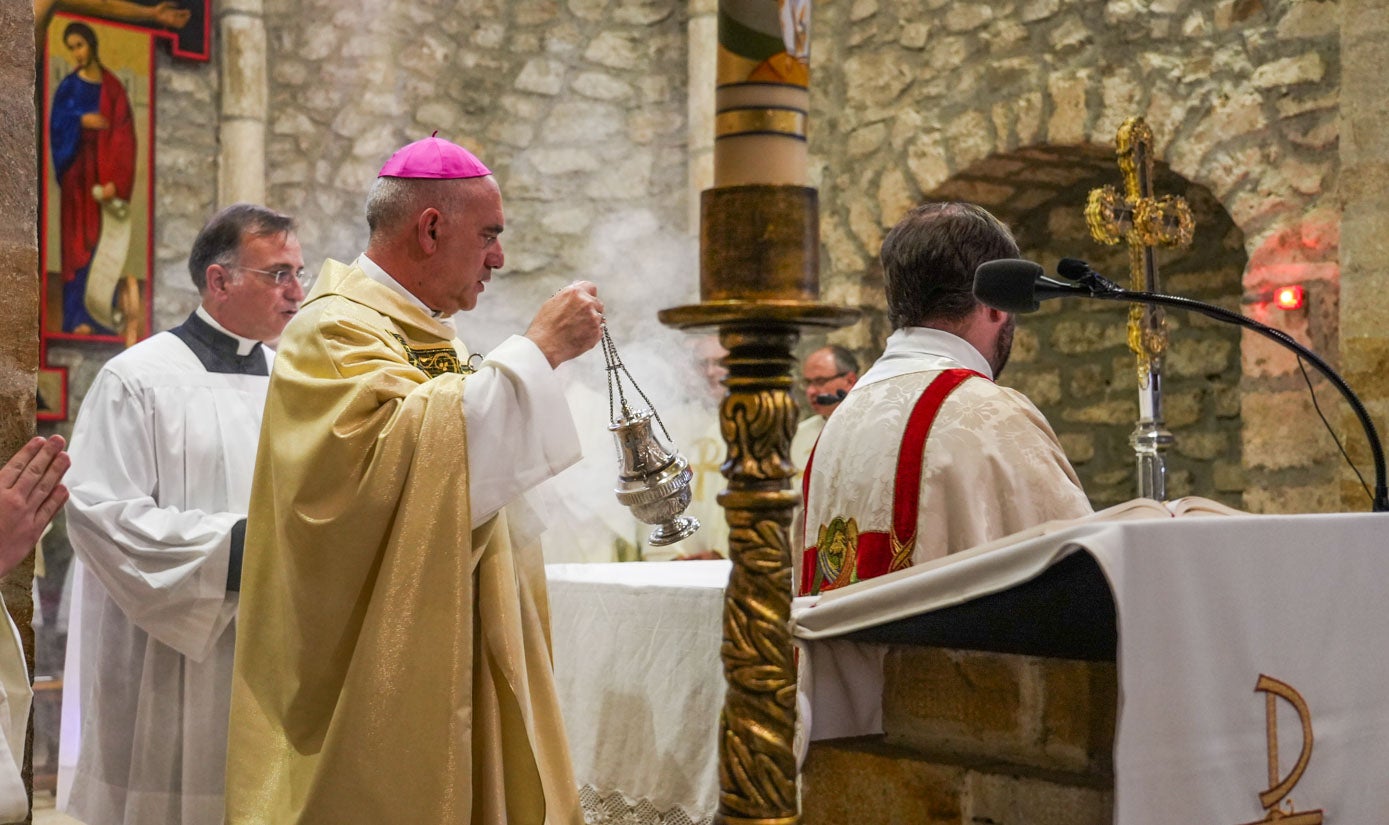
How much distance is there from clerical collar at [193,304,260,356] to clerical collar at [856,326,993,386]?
1.77 m

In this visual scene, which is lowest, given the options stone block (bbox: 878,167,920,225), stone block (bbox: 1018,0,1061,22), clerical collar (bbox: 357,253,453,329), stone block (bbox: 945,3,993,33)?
clerical collar (bbox: 357,253,453,329)

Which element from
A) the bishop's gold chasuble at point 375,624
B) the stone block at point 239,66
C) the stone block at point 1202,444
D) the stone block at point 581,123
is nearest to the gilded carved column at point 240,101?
the stone block at point 239,66

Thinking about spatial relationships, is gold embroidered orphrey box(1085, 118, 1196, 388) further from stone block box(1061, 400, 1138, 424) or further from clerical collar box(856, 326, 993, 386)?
stone block box(1061, 400, 1138, 424)

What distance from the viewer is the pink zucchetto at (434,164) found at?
9.36 ft

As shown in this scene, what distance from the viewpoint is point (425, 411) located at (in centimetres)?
243

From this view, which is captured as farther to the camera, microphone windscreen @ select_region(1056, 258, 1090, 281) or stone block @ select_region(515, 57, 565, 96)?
stone block @ select_region(515, 57, 565, 96)

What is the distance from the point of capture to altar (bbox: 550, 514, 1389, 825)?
163 centimetres

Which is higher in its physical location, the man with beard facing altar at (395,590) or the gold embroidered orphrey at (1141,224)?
the gold embroidered orphrey at (1141,224)

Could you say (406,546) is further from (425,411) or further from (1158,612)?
(1158,612)

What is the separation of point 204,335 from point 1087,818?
267 centimetres

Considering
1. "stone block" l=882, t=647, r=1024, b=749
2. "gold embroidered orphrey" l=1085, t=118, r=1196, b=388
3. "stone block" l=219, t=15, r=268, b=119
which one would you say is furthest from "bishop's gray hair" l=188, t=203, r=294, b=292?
"stone block" l=219, t=15, r=268, b=119

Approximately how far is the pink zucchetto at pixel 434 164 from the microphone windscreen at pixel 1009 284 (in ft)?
4.10

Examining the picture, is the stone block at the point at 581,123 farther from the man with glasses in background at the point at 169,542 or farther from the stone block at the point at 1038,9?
the man with glasses in background at the point at 169,542

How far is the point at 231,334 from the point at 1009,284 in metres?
2.36
